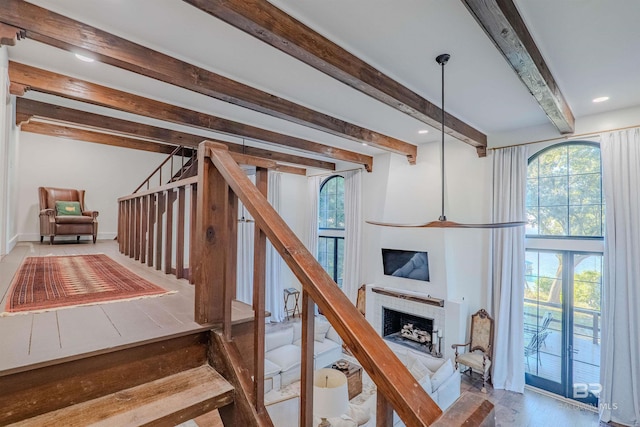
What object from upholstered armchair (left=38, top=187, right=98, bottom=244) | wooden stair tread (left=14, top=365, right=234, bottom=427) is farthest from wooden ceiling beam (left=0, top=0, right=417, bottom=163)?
upholstered armchair (left=38, top=187, right=98, bottom=244)

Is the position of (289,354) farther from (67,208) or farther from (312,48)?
(67,208)

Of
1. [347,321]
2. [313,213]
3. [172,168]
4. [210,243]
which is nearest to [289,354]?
[313,213]

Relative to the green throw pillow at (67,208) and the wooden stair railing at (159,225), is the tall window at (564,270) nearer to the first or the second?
the wooden stair railing at (159,225)

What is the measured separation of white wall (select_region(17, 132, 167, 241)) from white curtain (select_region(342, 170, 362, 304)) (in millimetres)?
4422

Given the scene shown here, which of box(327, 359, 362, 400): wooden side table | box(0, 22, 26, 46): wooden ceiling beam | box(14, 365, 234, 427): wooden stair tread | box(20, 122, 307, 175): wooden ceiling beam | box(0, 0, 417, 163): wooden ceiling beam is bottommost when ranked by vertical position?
box(327, 359, 362, 400): wooden side table

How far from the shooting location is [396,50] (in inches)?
100

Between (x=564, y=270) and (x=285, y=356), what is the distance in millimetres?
4099

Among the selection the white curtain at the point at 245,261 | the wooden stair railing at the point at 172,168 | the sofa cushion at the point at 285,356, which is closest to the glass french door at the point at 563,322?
the sofa cushion at the point at 285,356

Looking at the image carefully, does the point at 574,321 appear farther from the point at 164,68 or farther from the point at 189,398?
the point at 164,68

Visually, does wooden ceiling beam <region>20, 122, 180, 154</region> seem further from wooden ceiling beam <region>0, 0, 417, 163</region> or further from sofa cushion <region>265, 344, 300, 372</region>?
sofa cushion <region>265, 344, 300, 372</region>

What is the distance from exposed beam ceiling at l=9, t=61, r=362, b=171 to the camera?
300 cm

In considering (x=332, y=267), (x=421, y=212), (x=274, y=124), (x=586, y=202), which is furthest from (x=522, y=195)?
(x=332, y=267)

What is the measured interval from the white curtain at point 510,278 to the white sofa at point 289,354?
2346mm

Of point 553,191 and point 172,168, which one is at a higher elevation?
point 172,168
